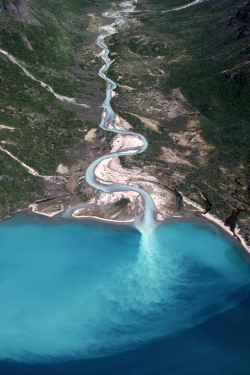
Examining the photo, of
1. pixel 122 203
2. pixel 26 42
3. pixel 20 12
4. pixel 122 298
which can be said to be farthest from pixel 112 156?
pixel 20 12

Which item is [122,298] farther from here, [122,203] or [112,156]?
[112,156]

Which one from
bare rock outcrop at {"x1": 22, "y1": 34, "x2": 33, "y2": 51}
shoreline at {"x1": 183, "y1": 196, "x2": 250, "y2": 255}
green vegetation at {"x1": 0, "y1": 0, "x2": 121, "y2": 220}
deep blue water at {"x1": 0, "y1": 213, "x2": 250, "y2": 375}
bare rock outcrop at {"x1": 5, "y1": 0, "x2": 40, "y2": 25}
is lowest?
deep blue water at {"x1": 0, "y1": 213, "x2": 250, "y2": 375}

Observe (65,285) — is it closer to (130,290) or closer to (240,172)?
(130,290)

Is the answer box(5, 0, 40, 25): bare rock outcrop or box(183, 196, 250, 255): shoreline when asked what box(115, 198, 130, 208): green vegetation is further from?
box(5, 0, 40, 25): bare rock outcrop

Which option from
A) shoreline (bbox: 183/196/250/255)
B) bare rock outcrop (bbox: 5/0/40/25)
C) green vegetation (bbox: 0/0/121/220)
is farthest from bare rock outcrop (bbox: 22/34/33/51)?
shoreline (bbox: 183/196/250/255)

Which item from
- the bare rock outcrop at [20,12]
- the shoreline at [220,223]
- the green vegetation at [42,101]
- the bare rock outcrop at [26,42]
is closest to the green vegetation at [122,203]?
the green vegetation at [42,101]
